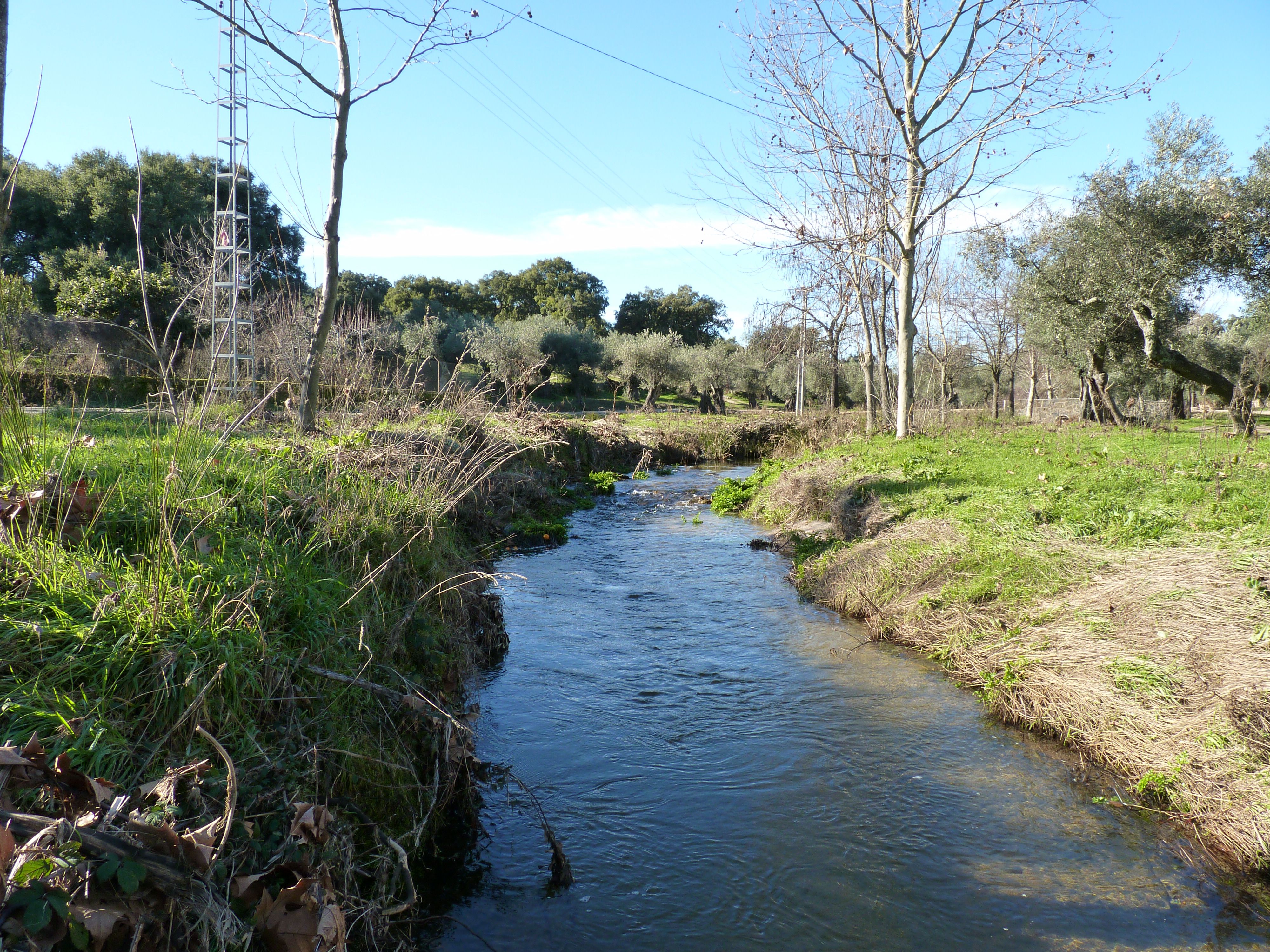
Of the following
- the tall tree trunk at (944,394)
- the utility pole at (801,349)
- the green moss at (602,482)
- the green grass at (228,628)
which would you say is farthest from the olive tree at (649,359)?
the green grass at (228,628)

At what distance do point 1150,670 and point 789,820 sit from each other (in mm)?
2657

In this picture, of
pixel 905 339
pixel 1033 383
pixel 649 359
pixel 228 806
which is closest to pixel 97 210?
pixel 649 359

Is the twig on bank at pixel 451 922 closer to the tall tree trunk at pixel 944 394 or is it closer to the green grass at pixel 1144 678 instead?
the green grass at pixel 1144 678

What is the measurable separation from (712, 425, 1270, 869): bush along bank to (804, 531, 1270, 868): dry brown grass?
0.04ft

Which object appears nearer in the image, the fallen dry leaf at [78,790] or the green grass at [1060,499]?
the fallen dry leaf at [78,790]

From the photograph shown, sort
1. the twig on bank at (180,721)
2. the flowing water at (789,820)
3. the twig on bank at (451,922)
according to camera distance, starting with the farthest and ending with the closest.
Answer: the flowing water at (789,820) < the twig on bank at (451,922) < the twig on bank at (180,721)

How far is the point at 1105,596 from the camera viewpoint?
5.93 metres

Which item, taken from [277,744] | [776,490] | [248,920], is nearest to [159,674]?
[277,744]

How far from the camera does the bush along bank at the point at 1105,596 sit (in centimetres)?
444

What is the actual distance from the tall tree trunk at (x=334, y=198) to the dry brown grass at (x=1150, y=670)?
6904 mm

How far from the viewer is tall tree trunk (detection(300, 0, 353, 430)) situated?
8570 mm

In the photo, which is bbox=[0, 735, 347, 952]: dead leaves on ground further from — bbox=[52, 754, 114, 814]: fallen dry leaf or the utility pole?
the utility pole

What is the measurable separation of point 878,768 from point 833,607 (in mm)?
3678

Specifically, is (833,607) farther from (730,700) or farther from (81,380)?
(81,380)
